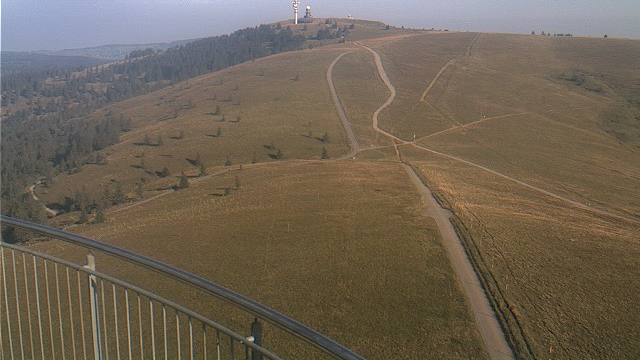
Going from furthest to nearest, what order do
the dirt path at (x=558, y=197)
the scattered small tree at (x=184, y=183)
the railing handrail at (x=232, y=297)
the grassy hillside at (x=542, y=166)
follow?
the scattered small tree at (x=184, y=183), the dirt path at (x=558, y=197), the grassy hillside at (x=542, y=166), the railing handrail at (x=232, y=297)

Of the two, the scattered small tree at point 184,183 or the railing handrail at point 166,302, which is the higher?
the railing handrail at point 166,302

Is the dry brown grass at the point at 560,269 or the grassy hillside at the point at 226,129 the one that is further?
the grassy hillside at the point at 226,129

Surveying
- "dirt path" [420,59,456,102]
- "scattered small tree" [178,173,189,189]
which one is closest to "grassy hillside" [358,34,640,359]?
"dirt path" [420,59,456,102]

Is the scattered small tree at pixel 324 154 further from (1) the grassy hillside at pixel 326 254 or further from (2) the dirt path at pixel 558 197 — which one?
(1) the grassy hillside at pixel 326 254

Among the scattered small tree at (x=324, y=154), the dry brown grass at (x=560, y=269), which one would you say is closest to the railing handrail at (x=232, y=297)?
the dry brown grass at (x=560, y=269)

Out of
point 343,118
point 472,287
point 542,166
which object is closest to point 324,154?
point 343,118

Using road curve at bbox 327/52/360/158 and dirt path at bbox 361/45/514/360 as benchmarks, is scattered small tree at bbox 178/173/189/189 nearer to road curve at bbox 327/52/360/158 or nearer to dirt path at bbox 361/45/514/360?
road curve at bbox 327/52/360/158

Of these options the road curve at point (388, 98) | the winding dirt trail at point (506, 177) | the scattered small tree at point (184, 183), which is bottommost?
the scattered small tree at point (184, 183)
